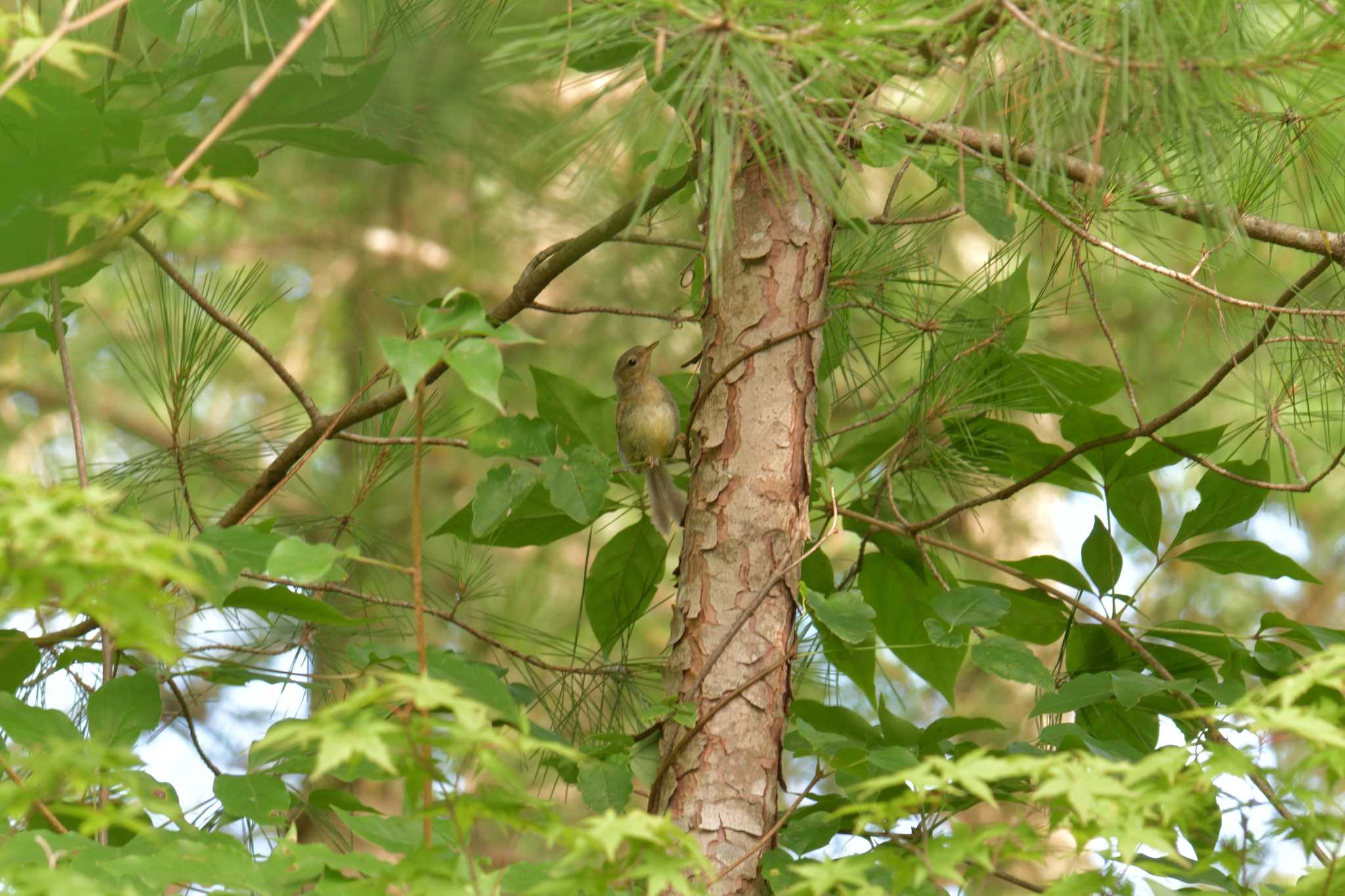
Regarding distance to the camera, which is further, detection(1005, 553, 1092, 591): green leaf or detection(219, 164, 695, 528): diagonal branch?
detection(1005, 553, 1092, 591): green leaf

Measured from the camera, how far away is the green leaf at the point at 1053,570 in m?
1.95

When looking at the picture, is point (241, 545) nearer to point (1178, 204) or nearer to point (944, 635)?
point (944, 635)

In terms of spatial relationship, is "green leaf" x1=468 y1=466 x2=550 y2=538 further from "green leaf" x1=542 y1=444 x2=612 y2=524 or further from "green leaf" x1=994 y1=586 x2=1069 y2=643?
"green leaf" x1=994 y1=586 x2=1069 y2=643

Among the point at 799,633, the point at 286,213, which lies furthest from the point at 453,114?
the point at 799,633

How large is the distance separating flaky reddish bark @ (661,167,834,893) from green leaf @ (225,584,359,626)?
473 mm

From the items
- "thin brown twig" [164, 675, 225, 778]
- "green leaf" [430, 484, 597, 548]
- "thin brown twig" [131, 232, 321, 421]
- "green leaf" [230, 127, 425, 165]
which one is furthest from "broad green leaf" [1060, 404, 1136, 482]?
"thin brown twig" [164, 675, 225, 778]

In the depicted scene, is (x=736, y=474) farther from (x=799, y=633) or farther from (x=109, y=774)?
(x=109, y=774)

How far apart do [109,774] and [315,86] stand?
2.93 feet

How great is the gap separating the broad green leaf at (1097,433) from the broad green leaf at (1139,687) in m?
0.39

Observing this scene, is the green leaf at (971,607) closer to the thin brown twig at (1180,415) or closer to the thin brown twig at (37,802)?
the thin brown twig at (1180,415)

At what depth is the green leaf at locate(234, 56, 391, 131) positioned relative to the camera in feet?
5.22

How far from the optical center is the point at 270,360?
1.76 meters

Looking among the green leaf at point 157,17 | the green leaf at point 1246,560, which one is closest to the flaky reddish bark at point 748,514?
the green leaf at point 1246,560

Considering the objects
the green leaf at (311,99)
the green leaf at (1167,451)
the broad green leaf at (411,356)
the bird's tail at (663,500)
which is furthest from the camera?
the bird's tail at (663,500)
